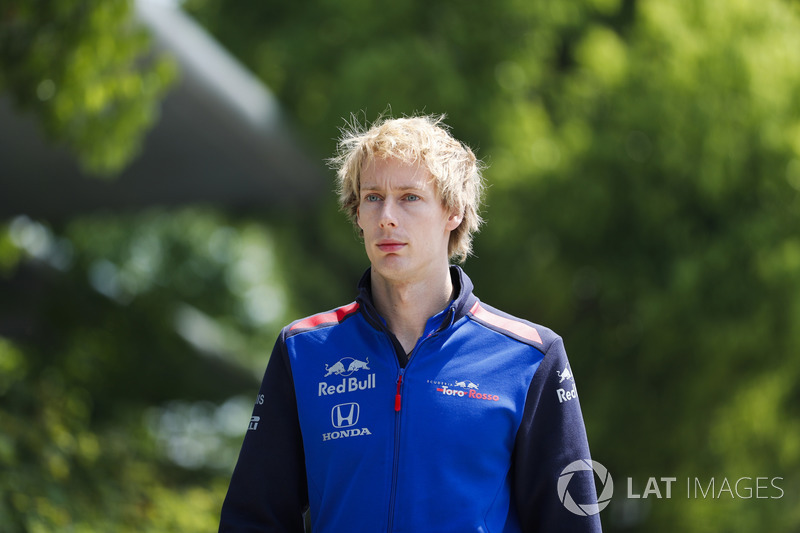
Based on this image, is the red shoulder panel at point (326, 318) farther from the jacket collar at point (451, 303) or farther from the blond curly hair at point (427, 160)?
the blond curly hair at point (427, 160)

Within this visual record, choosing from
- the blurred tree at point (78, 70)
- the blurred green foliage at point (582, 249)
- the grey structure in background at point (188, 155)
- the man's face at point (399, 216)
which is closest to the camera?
the man's face at point (399, 216)

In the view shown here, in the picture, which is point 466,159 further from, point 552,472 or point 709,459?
point 709,459

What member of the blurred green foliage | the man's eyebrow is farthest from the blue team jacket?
the blurred green foliage

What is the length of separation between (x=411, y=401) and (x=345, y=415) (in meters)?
0.15

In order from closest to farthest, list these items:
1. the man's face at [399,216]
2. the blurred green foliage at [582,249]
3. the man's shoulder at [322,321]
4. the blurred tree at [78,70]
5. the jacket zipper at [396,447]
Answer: the jacket zipper at [396,447] < the man's face at [399,216] < the man's shoulder at [322,321] < the blurred tree at [78,70] < the blurred green foliage at [582,249]

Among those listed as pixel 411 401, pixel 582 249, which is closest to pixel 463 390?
pixel 411 401

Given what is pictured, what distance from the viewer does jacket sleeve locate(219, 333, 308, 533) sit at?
1.96 metres

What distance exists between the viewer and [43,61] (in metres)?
4.19

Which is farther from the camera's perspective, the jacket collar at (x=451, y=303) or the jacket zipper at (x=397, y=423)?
the jacket collar at (x=451, y=303)

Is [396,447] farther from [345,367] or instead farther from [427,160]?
[427,160]

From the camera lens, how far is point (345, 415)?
6.42ft

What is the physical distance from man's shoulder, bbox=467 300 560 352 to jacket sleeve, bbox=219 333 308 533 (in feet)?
1.47

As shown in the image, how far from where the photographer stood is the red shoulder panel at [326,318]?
6.92ft

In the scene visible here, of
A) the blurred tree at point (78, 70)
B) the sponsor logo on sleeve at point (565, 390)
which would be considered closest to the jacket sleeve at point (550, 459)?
the sponsor logo on sleeve at point (565, 390)
